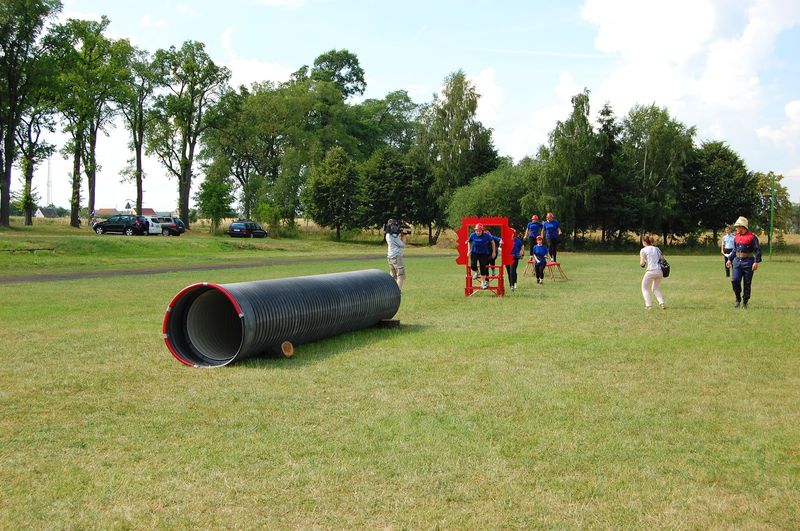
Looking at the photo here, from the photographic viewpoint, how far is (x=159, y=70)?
71.0 metres

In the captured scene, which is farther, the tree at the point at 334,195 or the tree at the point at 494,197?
the tree at the point at 334,195

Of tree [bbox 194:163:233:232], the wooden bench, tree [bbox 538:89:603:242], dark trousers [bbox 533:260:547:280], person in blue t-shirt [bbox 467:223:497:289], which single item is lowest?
the wooden bench

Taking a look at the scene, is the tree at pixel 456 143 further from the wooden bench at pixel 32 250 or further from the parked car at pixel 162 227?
the wooden bench at pixel 32 250

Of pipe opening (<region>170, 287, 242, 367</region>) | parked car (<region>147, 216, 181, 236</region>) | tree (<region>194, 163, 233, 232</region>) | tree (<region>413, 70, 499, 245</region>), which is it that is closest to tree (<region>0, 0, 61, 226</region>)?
parked car (<region>147, 216, 181, 236</region>)

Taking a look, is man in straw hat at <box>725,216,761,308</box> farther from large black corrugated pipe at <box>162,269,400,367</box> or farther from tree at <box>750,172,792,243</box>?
tree at <box>750,172,792,243</box>

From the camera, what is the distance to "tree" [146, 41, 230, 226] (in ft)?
234

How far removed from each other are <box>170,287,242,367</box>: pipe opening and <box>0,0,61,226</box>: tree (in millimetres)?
49393

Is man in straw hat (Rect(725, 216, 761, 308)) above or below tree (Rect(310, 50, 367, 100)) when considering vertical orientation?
below

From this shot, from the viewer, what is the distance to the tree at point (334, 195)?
240 ft

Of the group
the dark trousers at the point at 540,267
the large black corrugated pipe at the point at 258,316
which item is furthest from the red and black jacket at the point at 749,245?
the large black corrugated pipe at the point at 258,316

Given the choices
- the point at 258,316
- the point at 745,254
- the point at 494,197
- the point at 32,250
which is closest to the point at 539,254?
the point at 745,254

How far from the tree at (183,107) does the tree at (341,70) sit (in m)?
23.0

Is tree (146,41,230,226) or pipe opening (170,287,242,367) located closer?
pipe opening (170,287,242,367)

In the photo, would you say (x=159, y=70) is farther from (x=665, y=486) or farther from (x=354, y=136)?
(x=665, y=486)
